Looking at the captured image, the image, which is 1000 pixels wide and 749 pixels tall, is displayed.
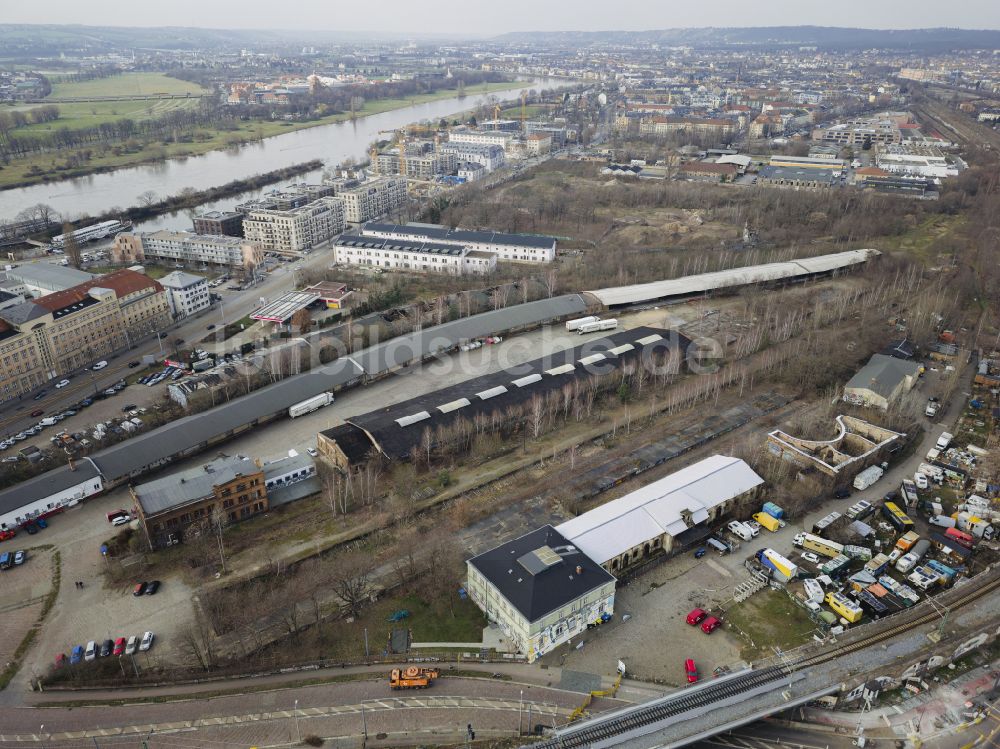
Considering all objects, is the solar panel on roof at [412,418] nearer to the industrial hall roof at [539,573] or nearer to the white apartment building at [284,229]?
the industrial hall roof at [539,573]

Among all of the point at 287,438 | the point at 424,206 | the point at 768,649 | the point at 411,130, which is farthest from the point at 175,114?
the point at 768,649

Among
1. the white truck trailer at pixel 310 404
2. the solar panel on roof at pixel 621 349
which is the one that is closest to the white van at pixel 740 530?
the solar panel on roof at pixel 621 349

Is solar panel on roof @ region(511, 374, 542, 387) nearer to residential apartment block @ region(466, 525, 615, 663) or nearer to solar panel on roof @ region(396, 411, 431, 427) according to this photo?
solar panel on roof @ region(396, 411, 431, 427)

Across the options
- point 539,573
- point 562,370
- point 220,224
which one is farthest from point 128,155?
point 539,573

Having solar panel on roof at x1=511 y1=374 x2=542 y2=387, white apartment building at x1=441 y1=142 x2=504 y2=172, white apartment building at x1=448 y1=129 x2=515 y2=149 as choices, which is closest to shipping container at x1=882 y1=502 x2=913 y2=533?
solar panel on roof at x1=511 y1=374 x2=542 y2=387

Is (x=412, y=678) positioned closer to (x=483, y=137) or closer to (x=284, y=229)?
(x=284, y=229)

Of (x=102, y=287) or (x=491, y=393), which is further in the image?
(x=102, y=287)
